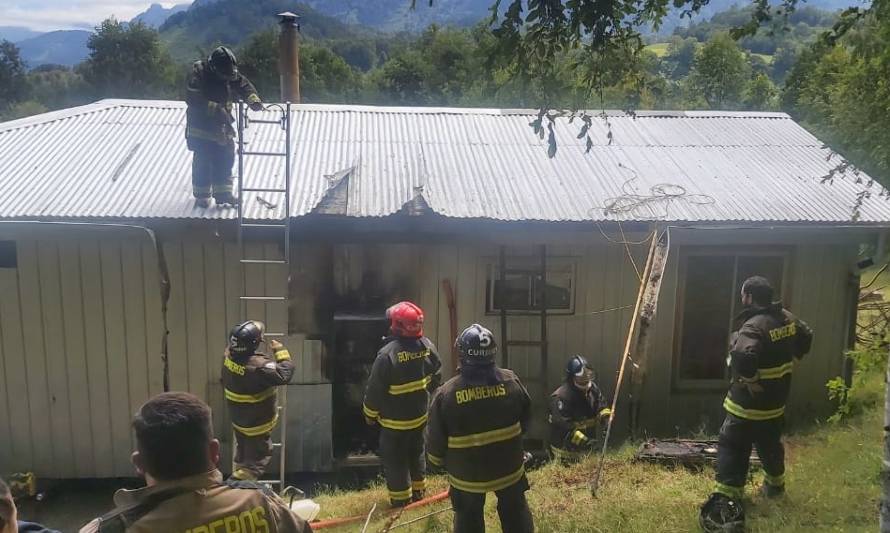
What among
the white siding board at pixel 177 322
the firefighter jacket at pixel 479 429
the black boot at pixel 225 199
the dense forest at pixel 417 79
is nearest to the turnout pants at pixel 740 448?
the firefighter jacket at pixel 479 429

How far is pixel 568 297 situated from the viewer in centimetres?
754

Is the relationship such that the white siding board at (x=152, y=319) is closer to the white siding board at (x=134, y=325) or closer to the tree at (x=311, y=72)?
the white siding board at (x=134, y=325)

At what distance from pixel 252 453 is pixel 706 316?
5343 mm

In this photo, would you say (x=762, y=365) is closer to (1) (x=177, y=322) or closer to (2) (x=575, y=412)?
(2) (x=575, y=412)

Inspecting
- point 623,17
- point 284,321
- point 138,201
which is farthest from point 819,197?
point 138,201

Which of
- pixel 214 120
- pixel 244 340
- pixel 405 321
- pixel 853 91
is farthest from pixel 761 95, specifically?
pixel 244 340

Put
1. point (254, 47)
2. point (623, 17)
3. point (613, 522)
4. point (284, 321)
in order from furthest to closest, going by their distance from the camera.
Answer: point (254, 47) < point (284, 321) < point (613, 522) < point (623, 17)

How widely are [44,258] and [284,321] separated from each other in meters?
2.65

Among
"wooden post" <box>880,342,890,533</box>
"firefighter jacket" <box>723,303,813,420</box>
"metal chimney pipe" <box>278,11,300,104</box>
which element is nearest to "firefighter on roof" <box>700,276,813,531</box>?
"firefighter jacket" <box>723,303,813,420</box>

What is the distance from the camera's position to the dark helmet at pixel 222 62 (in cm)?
662

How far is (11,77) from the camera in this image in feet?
198

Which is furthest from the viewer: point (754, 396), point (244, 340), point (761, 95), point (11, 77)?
point (11, 77)

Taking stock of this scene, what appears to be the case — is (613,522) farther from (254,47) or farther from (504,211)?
(254,47)

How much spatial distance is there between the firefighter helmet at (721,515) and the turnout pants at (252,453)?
394cm
